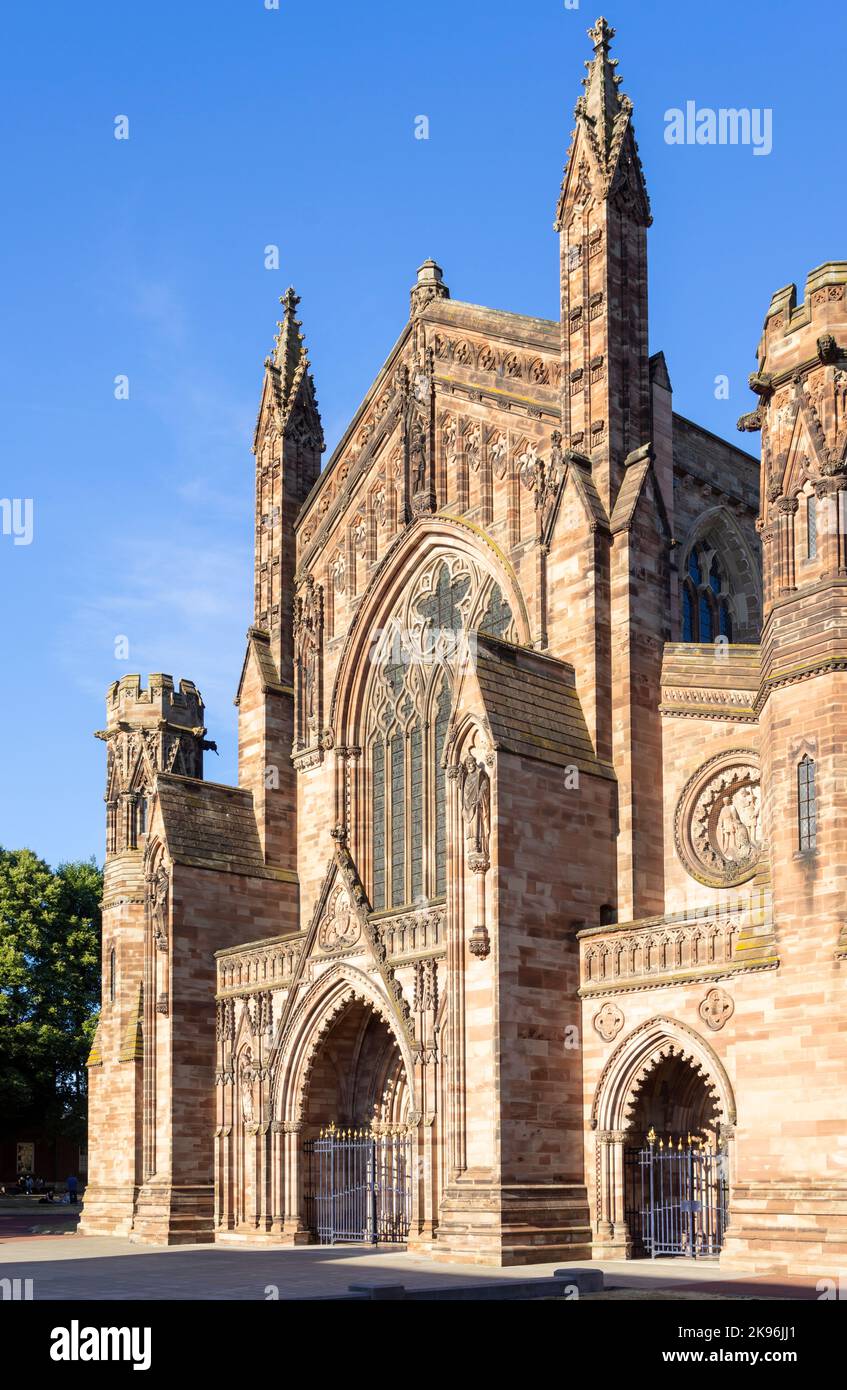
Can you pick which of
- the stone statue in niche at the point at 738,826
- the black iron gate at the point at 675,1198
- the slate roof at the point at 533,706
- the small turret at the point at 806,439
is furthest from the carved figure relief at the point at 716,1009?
the small turret at the point at 806,439

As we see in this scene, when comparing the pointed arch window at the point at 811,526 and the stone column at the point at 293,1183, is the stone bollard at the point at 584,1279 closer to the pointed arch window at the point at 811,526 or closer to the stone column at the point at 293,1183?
the pointed arch window at the point at 811,526

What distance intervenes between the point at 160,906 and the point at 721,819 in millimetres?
14079

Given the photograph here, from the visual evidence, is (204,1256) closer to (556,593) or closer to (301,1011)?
(301,1011)

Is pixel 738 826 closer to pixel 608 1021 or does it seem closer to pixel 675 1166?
pixel 608 1021

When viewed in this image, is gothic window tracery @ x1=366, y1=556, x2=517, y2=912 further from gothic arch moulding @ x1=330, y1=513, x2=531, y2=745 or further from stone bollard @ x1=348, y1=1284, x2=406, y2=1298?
stone bollard @ x1=348, y1=1284, x2=406, y2=1298

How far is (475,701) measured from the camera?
94.5ft

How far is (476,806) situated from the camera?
93.3ft

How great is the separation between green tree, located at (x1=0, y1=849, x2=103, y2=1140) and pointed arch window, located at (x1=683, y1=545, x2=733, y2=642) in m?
37.6

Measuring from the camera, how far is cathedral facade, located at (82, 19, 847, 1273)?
82.5 ft

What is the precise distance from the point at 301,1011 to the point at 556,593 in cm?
974

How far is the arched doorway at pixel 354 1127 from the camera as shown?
33.4 metres

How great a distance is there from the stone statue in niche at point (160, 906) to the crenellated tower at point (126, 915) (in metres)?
2.95

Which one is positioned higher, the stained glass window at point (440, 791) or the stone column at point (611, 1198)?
the stained glass window at point (440, 791)
